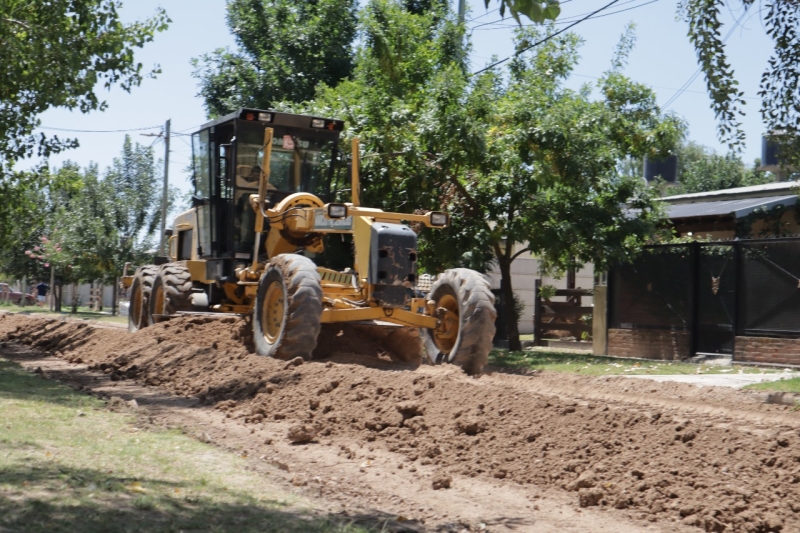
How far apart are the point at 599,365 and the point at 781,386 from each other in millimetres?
4355

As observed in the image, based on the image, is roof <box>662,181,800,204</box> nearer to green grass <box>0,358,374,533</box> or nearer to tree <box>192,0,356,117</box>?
tree <box>192,0,356,117</box>

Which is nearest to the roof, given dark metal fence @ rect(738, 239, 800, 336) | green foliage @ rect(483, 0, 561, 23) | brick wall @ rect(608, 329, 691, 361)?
brick wall @ rect(608, 329, 691, 361)

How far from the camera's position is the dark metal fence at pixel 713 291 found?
16.5 meters

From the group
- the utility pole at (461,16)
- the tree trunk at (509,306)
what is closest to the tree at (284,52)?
the utility pole at (461,16)

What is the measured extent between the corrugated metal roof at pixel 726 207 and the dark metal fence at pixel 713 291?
298cm

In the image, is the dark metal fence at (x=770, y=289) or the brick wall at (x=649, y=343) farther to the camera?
the brick wall at (x=649, y=343)

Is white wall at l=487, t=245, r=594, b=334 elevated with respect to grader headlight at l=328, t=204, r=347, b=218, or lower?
lower

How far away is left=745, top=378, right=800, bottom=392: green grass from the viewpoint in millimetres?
12320

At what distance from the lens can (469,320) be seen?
12070 mm

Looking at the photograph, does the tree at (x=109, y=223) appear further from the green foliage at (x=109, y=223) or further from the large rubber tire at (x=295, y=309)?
the large rubber tire at (x=295, y=309)

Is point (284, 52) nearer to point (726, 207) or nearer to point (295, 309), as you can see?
point (726, 207)

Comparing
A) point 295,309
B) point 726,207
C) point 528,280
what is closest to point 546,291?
point 726,207

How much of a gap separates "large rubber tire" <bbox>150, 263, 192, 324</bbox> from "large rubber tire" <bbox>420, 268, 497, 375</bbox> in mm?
5047

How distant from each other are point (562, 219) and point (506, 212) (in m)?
1.11
